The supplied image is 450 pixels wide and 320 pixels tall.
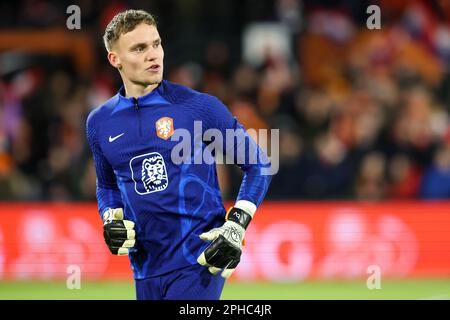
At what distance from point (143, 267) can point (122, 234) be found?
0.26 meters

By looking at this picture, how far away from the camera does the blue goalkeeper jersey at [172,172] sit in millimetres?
5242

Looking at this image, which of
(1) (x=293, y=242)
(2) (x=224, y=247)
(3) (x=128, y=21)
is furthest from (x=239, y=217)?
(1) (x=293, y=242)

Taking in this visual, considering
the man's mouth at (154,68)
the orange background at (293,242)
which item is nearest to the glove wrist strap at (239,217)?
the man's mouth at (154,68)

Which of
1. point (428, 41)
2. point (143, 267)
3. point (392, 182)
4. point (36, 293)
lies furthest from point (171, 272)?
point (428, 41)

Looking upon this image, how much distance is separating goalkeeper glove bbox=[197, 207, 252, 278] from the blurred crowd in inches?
287

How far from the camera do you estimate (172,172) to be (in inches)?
207

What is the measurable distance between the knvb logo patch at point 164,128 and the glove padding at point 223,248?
0.64 m

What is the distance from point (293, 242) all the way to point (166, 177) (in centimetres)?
684

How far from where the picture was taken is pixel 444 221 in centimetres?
1216

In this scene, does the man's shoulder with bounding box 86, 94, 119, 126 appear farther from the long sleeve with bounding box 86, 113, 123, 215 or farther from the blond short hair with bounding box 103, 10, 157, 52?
the blond short hair with bounding box 103, 10, 157, 52

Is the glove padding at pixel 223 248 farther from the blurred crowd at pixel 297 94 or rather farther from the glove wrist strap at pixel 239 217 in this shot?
the blurred crowd at pixel 297 94

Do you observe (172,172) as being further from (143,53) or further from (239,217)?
(143,53)

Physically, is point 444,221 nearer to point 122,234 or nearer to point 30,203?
point 30,203

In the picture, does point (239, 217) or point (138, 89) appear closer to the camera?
point (239, 217)
